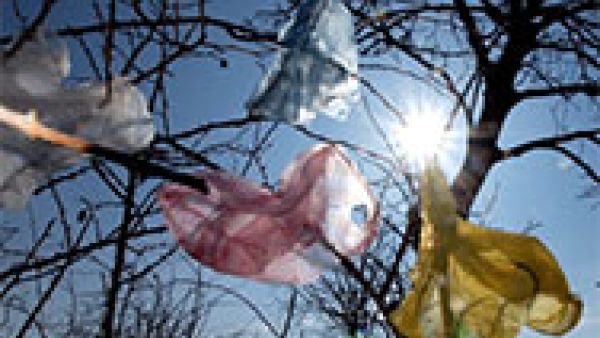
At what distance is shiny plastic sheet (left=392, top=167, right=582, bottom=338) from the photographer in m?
0.69

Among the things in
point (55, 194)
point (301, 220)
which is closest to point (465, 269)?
point (301, 220)

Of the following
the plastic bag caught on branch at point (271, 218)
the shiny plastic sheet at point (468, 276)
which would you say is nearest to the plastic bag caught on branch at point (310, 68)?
the plastic bag caught on branch at point (271, 218)

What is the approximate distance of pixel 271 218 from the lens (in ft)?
2.36

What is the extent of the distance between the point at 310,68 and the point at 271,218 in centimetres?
25

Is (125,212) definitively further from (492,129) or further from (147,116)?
(492,129)

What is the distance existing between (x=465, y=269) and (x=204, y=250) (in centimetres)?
27

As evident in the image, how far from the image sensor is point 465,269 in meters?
0.70

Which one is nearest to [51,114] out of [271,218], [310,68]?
[271,218]

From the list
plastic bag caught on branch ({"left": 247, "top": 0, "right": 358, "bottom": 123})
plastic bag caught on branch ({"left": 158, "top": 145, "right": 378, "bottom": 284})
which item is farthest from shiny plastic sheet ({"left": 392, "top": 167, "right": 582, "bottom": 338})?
plastic bag caught on branch ({"left": 247, "top": 0, "right": 358, "bottom": 123})

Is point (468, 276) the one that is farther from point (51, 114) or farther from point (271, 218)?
point (51, 114)

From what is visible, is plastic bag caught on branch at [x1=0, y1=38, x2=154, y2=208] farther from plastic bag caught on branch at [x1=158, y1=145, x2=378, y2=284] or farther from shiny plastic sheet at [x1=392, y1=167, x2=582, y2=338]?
shiny plastic sheet at [x1=392, y1=167, x2=582, y2=338]

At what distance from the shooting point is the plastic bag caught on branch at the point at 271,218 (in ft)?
2.30

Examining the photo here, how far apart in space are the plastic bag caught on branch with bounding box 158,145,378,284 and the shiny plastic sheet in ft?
0.37

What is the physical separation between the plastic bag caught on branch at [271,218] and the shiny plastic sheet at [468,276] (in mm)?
114
